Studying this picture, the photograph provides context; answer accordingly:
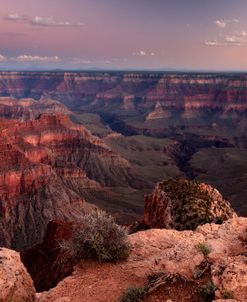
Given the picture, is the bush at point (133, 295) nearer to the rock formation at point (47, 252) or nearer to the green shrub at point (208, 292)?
the green shrub at point (208, 292)

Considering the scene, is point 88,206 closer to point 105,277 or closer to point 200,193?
point 200,193

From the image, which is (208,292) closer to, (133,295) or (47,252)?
(133,295)

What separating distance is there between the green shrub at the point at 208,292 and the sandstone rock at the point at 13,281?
16.5 feet

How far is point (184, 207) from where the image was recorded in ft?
102

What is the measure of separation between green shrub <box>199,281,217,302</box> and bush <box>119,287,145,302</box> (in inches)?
65.7

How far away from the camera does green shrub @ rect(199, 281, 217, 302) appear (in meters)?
13.0

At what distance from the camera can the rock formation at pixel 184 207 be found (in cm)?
2964

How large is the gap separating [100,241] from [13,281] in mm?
4137

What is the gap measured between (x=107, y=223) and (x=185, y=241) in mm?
3825

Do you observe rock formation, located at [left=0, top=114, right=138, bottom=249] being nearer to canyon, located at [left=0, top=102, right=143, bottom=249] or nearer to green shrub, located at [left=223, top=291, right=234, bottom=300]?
canyon, located at [left=0, top=102, right=143, bottom=249]

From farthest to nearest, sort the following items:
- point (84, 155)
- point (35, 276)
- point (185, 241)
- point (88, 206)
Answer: point (84, 155) → point (88, 206) → point (35, 276) → point (185, 241)

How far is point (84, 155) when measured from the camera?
140500mm

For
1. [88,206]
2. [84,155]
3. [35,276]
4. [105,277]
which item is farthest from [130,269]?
[84,155]

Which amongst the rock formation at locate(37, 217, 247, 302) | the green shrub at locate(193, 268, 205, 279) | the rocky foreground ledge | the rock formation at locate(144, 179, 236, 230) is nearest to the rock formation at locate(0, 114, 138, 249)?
the rock formation at locate(144, 179, 236, 230)
